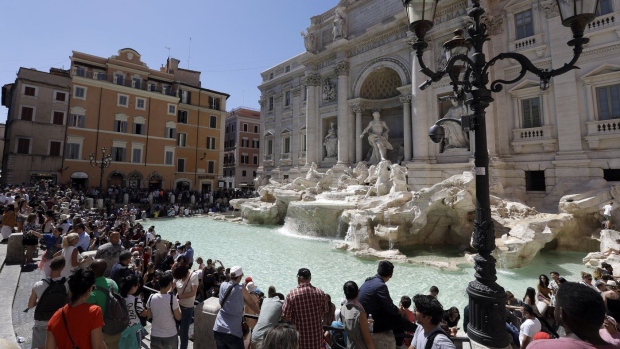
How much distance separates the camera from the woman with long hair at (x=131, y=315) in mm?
2854

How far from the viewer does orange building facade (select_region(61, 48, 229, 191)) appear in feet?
80.4

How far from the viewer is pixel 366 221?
35.5 feet

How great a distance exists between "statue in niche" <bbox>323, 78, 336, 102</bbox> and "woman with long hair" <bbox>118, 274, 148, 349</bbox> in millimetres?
20282

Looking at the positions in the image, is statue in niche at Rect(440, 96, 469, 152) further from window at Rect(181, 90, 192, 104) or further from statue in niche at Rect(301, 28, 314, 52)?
window at Rect(181, 90, 192, 104)

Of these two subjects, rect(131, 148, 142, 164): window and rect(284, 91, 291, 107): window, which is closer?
rect(131, 148, 142, 164): window

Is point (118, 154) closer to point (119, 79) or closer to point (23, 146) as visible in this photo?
point (23, 146)

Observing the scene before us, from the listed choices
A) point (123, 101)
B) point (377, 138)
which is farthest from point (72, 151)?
point (377, 138)

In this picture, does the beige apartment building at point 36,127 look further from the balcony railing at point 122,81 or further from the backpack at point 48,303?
the backpack at point 48,303

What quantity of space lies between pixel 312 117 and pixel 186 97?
15.5m

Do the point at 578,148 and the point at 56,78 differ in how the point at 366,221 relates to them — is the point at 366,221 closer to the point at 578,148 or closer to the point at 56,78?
the point at 578,148

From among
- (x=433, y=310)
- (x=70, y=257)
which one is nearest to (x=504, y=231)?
(x=433, y=310)

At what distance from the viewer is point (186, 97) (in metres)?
31.0

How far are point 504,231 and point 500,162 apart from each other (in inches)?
166

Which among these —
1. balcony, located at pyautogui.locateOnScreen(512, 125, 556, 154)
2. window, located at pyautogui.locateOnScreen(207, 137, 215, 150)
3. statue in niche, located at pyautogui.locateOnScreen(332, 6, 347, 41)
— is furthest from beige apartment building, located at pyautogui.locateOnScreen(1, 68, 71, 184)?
balcony, located at pyautogui.locateOnScreen(512, 125, 556, 154)
